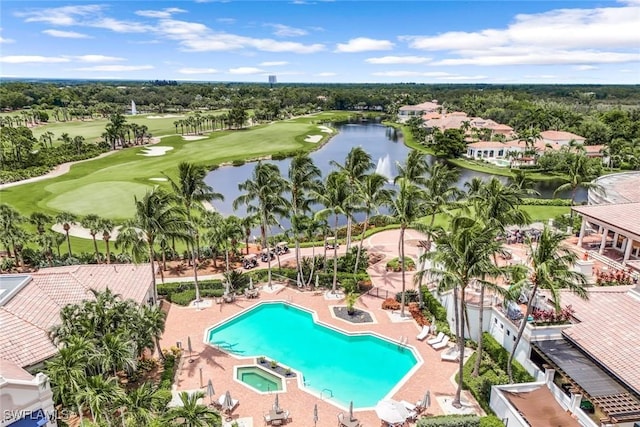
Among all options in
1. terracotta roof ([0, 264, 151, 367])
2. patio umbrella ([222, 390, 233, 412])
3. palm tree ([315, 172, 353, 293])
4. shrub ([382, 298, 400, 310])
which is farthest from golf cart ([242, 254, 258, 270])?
patio umbrella ([222, 390, 233, 412])

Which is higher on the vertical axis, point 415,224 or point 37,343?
point 415,224

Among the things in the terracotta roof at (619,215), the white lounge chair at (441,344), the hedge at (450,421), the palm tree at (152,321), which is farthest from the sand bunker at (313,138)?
A: the hedge at (450,421)

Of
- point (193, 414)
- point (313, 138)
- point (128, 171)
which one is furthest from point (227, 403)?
point (313, 138)

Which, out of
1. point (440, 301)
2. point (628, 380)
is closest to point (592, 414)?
point (628, 380)

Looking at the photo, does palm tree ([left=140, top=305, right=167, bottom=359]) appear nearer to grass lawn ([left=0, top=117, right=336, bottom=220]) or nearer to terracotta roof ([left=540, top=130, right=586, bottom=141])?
grass lawn ([left=0, top=117, right=336, bottom=220])

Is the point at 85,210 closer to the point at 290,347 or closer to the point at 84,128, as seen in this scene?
the point at 290,347

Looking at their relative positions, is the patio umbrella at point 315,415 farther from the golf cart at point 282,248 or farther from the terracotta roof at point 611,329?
the golf cart at point 282,248

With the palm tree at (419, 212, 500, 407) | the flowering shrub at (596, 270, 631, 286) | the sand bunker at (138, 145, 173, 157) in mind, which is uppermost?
the palm tree at (419, 212, 500, 407)
